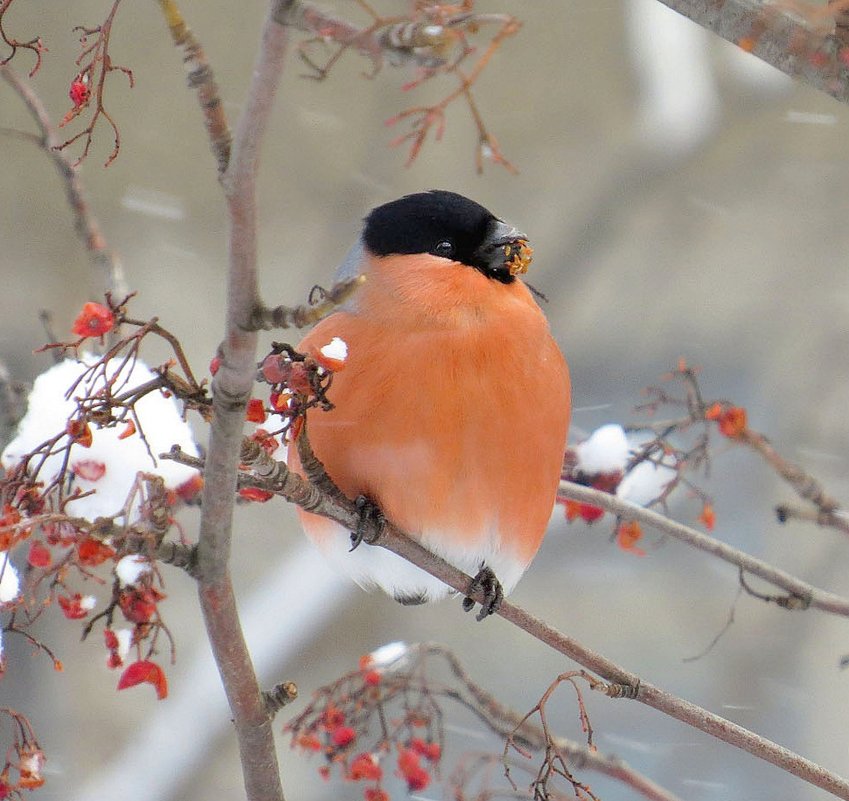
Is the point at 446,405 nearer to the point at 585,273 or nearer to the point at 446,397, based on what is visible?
the point at 446,397

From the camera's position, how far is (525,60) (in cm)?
418

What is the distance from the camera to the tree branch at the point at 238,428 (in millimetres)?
629

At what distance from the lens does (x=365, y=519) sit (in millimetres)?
1186

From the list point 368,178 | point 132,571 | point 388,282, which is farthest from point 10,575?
point 368,178

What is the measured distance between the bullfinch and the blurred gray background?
6.00 feet

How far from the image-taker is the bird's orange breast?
1.26 m

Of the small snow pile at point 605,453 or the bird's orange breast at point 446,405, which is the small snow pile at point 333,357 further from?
the small snow pile at point 605,453

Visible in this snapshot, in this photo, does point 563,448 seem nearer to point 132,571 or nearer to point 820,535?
point 132,571

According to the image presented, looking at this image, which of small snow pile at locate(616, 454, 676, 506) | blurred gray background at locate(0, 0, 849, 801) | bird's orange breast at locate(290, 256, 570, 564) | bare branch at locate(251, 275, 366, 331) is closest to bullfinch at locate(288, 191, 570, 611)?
bird's orange breast at locate(290, 256, 570, 564)

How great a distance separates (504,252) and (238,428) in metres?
0.66

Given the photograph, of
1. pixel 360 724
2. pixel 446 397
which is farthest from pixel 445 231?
pixel 360 724

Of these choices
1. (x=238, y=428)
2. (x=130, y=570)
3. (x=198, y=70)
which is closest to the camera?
(x=198, y=70)

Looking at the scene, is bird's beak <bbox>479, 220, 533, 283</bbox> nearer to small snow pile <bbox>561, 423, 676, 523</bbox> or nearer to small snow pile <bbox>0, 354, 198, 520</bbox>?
small snow pile <bbox>561, 423, 676, 523</bbox>

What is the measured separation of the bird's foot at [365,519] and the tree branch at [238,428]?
208mm
